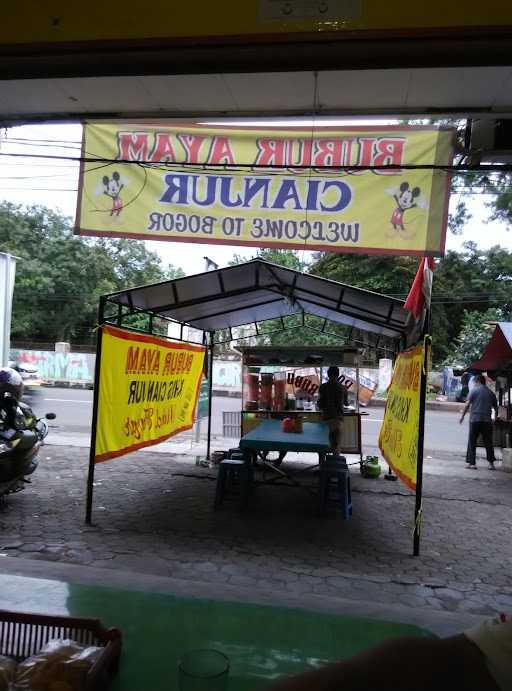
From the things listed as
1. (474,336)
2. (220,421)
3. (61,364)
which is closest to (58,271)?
(61,364)

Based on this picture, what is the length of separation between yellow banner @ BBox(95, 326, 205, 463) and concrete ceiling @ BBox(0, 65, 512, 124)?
9.80 ft

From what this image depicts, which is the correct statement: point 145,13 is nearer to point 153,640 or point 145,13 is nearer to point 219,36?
point 219,36

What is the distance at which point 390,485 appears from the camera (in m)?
8.05

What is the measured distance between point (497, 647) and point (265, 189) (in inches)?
166

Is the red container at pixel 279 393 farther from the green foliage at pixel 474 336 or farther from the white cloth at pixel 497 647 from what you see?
the green foliage at pixel 474 336

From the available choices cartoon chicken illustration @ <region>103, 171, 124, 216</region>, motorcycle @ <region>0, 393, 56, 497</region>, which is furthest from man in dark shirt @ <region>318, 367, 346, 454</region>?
cartoon chicken illustration @ <region>103, 171, 124, 216</region>

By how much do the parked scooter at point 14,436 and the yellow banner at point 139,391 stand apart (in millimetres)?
1072

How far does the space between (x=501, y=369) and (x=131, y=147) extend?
30.3 ft

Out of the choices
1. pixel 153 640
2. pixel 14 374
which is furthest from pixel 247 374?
pixel 153 640

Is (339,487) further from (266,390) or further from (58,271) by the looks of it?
(58,271)

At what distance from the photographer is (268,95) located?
2.66 meters

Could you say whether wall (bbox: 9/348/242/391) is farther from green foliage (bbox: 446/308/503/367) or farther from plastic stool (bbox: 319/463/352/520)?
plastic stool (bbox: 319/463/352/520)

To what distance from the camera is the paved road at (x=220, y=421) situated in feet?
42.6

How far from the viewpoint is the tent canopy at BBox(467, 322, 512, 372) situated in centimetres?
1044
